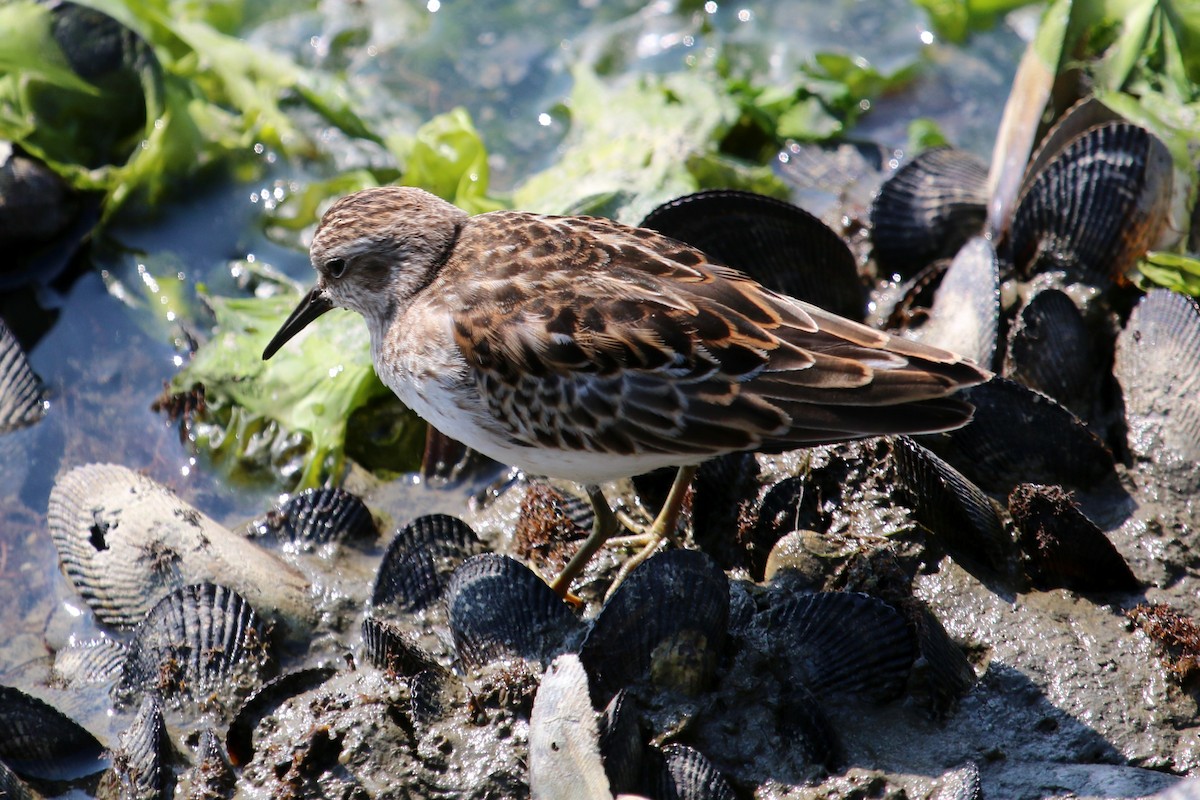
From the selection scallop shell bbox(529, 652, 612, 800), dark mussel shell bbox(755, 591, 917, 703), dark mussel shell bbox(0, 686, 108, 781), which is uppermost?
dark mussel shell bbox(755, 591, 917, 703)

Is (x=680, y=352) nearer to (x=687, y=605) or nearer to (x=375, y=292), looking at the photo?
(x=687, y=605)

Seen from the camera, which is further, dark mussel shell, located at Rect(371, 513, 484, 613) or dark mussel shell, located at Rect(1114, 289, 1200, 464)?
dark mussel shell, located at Rect(1114, 289, 1200, 464)

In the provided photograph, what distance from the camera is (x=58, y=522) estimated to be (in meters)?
5.87

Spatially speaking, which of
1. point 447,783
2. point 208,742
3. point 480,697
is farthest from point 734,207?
point 208,742

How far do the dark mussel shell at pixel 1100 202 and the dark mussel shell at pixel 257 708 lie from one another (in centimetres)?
454

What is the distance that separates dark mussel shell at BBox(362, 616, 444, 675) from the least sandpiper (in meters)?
0.89

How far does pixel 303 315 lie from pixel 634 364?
207 cm

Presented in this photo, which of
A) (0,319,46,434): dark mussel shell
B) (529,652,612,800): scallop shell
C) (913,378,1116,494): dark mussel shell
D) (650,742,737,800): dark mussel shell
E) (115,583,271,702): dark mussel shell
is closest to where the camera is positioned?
(529,652,612,800): scallop shell

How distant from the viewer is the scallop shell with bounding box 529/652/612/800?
4172 millimetres

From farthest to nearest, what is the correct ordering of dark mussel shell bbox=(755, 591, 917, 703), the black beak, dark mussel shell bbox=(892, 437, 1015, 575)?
the black beak → dark mussel shell bbox=(892, 437, 1015, 575) → dark mussel shell bbox=(755, 591, 917, 703)

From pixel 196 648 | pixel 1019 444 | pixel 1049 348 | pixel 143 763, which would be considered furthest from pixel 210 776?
pixel 1049 348

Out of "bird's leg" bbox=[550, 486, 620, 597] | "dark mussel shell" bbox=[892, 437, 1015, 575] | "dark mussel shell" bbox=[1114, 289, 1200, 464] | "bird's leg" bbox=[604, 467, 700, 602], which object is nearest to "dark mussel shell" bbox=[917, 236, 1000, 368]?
"dark mussel shell" bbox=[1114, 289, 1200, 464]

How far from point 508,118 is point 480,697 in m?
5.33

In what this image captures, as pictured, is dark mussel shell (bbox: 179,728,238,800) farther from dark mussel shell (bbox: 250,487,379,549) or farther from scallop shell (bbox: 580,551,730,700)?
scallop shell (bbox: 580,551,730,700)
